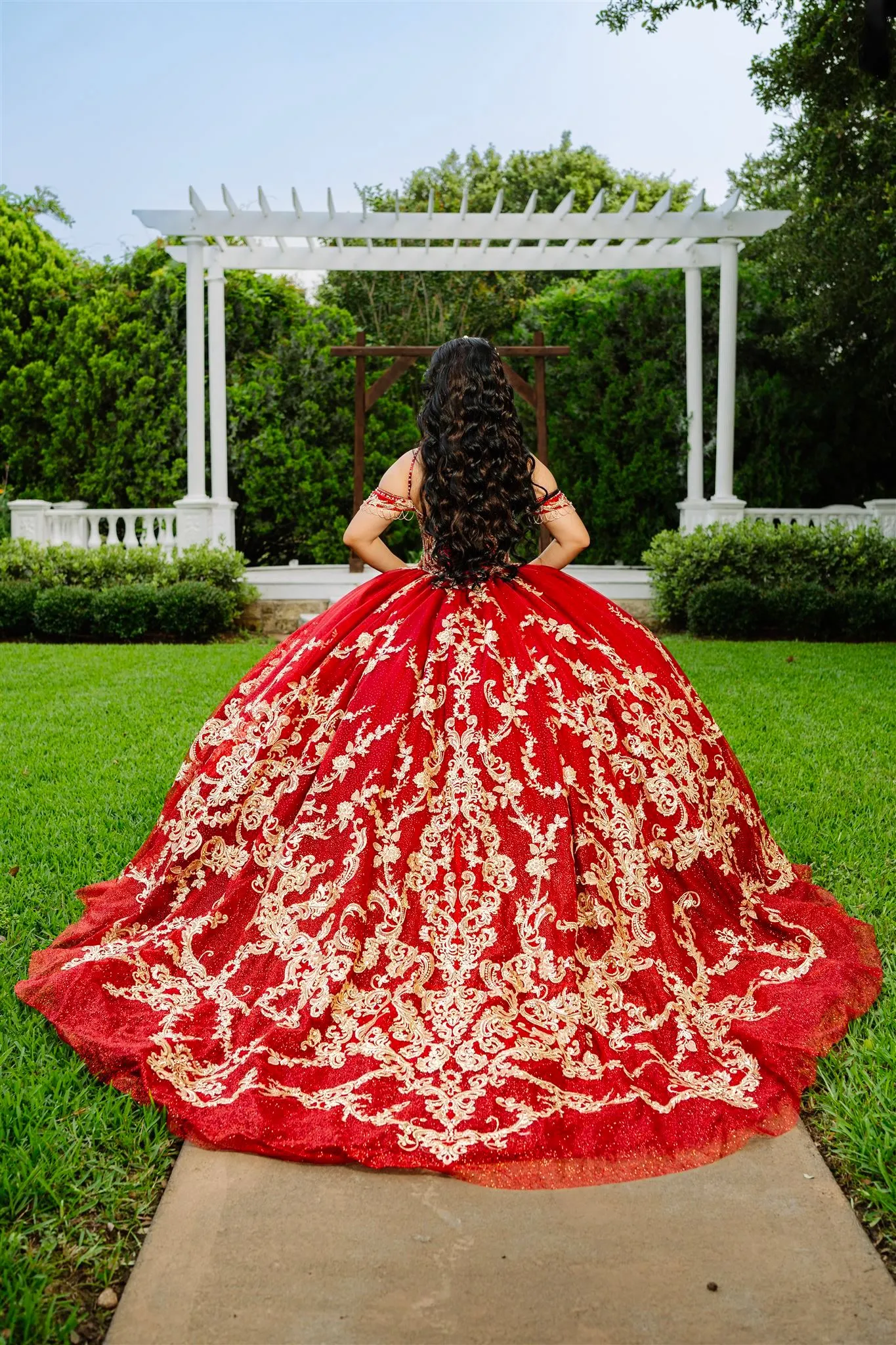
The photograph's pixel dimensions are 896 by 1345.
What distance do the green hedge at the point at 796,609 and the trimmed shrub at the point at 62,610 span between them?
17.0ft

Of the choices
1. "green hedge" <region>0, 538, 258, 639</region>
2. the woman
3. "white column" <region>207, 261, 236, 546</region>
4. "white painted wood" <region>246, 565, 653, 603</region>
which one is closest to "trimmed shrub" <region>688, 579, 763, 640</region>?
"white painted wood" <region>246, 565, 653, 603</region>

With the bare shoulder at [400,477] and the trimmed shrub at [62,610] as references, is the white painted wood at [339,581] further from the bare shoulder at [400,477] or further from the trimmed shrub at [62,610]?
the bare shoulder at [400,477]

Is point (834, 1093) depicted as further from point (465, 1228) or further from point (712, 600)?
point (712, 600)

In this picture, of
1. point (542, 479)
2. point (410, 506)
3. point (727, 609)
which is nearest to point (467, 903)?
point (410, 506)

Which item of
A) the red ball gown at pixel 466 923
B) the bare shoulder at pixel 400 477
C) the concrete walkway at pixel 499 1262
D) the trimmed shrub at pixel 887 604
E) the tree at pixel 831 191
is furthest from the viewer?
the trimmed shrub at pixel 887 604

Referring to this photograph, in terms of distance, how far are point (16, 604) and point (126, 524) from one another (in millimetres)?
1763

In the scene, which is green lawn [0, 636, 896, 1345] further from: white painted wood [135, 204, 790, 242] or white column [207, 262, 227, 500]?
white painted wood [135, 204, 790, 242]

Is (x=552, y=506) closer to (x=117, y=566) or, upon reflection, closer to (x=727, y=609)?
(x=727, y=609)

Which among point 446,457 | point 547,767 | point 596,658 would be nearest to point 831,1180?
point 547,767

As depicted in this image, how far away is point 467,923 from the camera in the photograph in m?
2.49

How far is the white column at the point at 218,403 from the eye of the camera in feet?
35.5

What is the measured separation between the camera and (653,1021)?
Answer: 7.85 feet

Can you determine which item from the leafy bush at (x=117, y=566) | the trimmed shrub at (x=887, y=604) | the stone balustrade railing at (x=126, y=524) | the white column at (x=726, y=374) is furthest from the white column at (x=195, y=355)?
the trimmed shrub at (x=887, y=604)

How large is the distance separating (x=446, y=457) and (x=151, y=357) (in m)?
10.6
